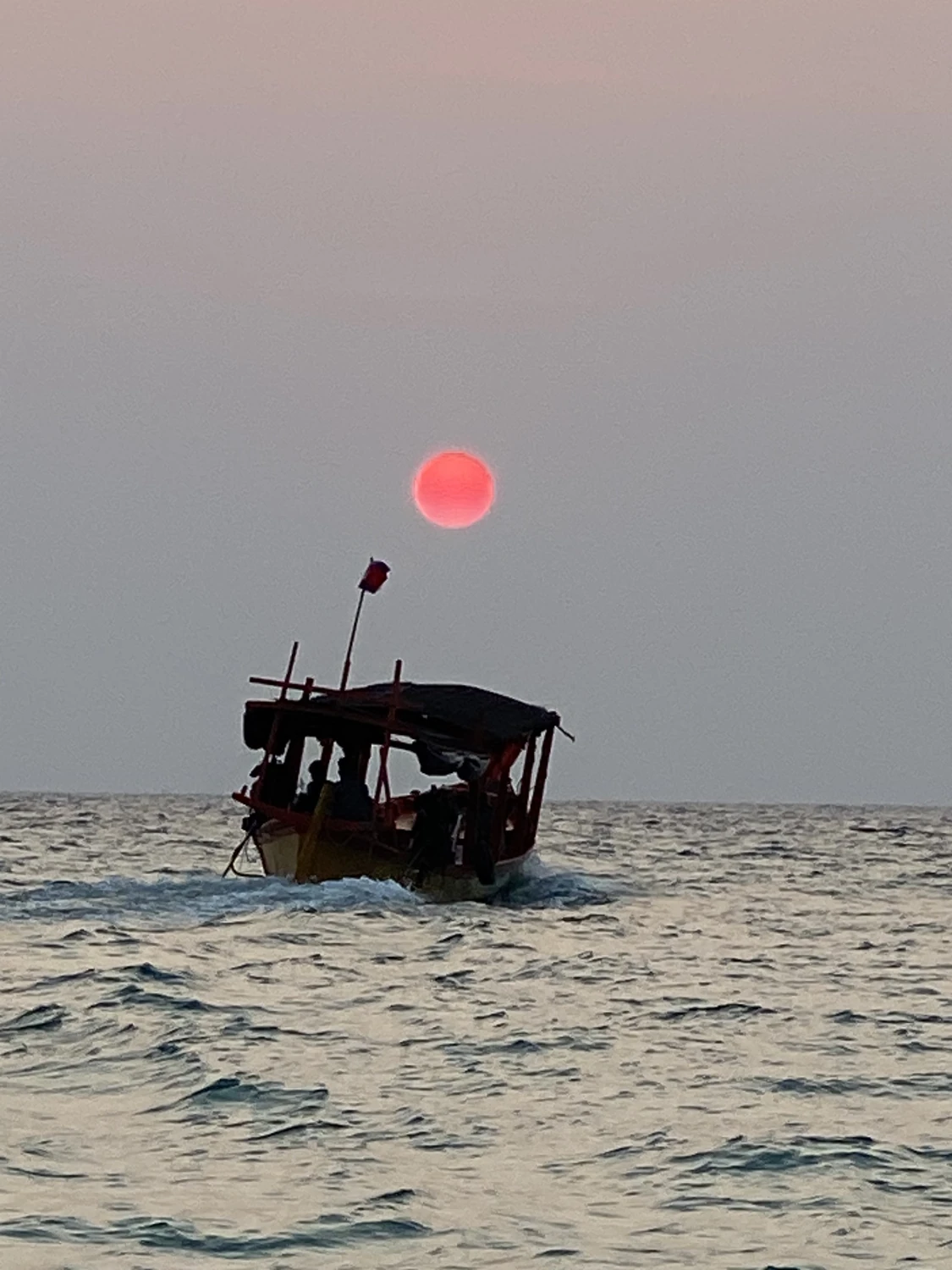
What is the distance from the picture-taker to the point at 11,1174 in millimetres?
11844

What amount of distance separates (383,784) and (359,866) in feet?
9.25

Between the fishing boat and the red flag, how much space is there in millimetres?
20

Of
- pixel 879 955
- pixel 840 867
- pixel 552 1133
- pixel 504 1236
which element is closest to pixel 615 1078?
pixel 552 1133

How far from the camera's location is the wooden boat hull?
30203mm

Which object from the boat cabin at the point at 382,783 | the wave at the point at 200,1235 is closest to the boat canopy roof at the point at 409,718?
the boat cabin at the point at 382,783

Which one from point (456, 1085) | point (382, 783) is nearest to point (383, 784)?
point (382, 783)

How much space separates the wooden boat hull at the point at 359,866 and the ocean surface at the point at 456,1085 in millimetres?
377

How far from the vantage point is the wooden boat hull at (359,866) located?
30.2 metres

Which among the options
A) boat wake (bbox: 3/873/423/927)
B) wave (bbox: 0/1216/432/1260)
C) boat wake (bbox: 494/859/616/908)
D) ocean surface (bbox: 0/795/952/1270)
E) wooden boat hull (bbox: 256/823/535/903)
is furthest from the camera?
boat wake (bbox: 494/859/616/908)

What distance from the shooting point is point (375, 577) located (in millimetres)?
31391

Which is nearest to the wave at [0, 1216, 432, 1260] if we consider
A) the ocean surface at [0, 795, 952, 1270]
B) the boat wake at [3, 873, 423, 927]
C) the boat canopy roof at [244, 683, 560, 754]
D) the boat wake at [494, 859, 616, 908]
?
the ocean surface at [0, 795, 952, 1270]

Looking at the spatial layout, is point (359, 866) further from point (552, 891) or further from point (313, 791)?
point (552, 891)

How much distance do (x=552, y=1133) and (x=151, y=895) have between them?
19015 millimetres

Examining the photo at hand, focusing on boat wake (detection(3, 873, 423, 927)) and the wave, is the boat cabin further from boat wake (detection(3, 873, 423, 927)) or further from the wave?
the wave
